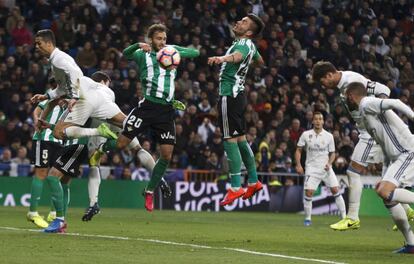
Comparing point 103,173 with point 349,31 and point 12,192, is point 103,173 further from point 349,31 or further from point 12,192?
point 349,31

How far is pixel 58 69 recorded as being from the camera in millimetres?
14711

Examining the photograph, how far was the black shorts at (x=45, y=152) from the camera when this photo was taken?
1616 cm

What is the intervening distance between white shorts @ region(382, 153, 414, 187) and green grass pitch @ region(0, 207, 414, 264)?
2.95 ft

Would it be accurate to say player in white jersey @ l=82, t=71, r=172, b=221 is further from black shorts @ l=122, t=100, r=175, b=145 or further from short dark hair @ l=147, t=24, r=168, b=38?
short dark hair @ l=147, t=24, r=168, b=38

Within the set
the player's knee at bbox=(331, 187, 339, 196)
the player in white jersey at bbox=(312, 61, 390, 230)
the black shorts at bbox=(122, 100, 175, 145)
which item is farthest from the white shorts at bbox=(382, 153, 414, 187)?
the player's knee at bbox=(331, 187, 339, 196)

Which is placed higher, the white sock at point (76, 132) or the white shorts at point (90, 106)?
the white shorts at point (90, 106)

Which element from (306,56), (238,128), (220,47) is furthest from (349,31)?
(238,128)

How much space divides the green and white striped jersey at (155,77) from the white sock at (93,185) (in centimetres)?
342

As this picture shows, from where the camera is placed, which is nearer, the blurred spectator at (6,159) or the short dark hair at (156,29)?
the short dark hair at (156,29)

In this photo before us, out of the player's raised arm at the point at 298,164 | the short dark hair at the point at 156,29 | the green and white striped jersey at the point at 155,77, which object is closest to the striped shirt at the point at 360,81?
the green and white striped jersey at the point at 155,77

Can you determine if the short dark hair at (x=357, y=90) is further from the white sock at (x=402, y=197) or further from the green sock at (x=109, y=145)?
the green sock at (x=109, y=145)

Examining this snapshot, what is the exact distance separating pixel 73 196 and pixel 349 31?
522 inches

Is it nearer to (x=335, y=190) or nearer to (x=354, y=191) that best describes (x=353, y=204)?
(x=354, y=191)

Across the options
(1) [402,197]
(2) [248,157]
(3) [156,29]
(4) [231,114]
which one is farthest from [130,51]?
(1) [402,197]
